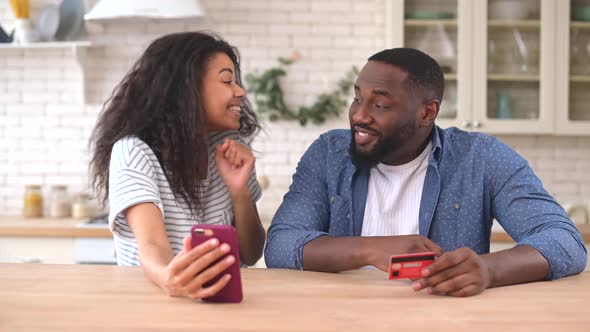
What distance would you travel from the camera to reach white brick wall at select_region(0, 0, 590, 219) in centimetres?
456

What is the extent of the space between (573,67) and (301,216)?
8.69 ft

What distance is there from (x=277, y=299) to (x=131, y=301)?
11.5 inches

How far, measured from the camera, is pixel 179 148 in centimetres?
211

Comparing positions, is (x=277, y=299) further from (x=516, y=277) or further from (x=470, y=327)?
(x=516, y=277)

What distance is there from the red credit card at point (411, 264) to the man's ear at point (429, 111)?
69 cm

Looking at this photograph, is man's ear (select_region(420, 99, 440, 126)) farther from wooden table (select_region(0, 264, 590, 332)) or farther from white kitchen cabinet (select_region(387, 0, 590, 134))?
white kitchen cabinet (select_region(387, 0, 590, 134))

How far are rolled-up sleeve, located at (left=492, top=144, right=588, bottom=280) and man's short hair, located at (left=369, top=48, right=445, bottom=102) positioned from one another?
1.08ft

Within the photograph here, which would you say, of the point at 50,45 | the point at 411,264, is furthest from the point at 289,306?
the point at 50,45

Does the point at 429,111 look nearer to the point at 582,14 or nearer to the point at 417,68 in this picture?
the point at 417,68

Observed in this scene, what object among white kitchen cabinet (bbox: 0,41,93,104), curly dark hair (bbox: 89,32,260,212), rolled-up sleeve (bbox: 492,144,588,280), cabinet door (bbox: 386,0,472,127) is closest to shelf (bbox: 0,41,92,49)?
white kitchen cabinet (bbox: 0,41,93,104)

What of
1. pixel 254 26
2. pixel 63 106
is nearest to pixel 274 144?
pixel 254 26

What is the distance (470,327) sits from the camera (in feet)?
4.67

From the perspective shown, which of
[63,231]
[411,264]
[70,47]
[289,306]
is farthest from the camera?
[70,47]

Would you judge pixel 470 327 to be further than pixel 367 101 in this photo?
No
